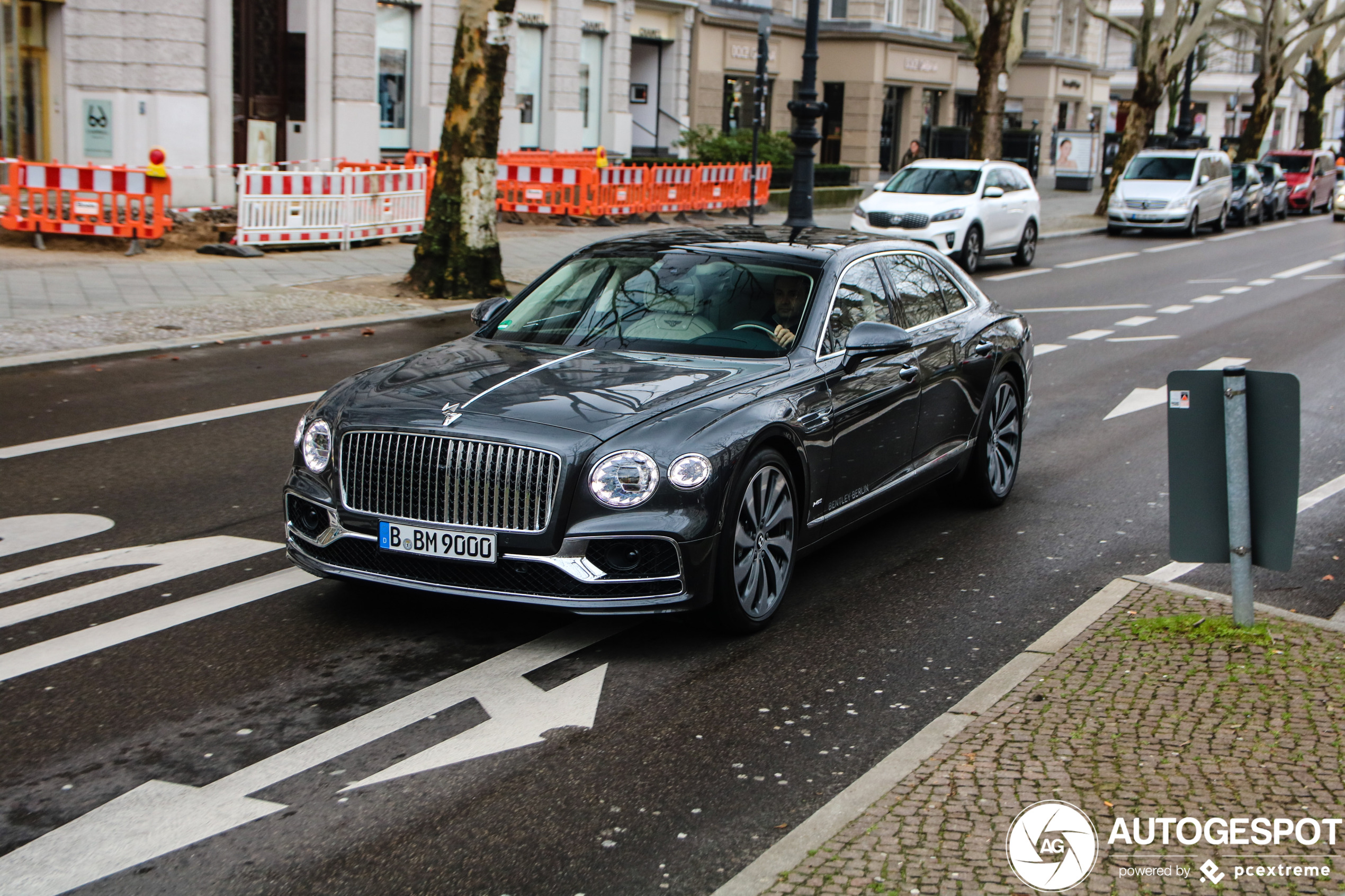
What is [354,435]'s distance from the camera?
571cm

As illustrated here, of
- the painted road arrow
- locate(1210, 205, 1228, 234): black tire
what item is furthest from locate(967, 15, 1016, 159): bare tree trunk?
the painted road arrow

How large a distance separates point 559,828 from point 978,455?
447 centimetres

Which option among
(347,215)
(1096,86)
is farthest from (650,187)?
(1096,86)

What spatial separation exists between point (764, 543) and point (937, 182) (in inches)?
769

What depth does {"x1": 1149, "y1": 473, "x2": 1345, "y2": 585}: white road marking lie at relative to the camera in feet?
23.1

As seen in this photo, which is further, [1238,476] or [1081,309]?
[1081,309]

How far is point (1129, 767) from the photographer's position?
4.41 meters

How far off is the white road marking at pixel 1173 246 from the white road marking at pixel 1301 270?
3.10m

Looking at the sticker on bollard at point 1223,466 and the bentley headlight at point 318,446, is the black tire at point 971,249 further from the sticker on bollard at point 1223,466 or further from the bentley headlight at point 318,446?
the bentley headlight at point 318,446

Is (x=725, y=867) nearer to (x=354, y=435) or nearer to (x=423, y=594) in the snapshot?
(x=423, y=594)

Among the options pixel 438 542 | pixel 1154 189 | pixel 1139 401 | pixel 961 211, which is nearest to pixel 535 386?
pixel 438 542

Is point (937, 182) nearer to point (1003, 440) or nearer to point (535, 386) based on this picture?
point (1003, 440)

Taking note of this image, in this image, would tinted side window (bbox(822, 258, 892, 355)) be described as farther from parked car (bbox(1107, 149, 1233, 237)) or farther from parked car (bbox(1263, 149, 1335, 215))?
parked car (bbox(1263, 149, 1335, 215))

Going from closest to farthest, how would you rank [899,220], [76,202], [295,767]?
[295,767], [76,202], [899,220]
